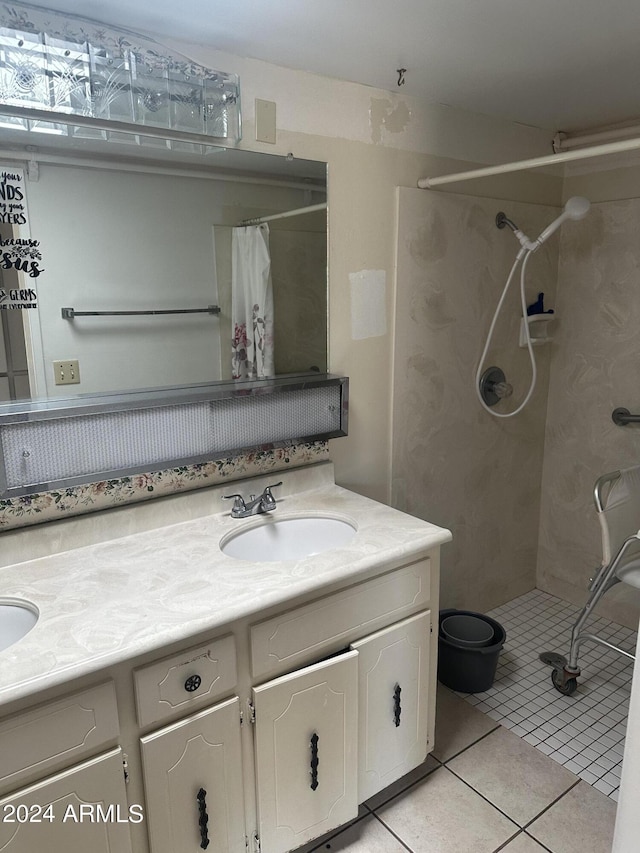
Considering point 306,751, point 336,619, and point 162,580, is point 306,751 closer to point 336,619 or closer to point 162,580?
point 336,619

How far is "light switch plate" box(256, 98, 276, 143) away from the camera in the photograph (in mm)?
1732

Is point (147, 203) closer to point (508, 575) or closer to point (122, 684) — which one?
point (122, 684)

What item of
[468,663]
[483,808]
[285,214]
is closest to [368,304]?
[285,214]

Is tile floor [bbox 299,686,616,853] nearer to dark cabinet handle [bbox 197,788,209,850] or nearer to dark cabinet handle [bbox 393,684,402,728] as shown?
dark cabinet handle [bbox 393,684,402,728]

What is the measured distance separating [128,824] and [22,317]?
111cm

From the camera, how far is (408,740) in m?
1.72

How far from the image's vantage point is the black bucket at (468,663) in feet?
7.15

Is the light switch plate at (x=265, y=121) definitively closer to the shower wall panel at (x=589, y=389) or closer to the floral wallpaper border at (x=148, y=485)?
the floral wallpaper border at (x=148, y=485)

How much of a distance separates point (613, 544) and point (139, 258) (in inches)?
68.5

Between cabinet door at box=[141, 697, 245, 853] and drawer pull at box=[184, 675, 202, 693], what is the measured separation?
7 cm

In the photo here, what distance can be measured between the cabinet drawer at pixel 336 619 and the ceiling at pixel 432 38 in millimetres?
1354

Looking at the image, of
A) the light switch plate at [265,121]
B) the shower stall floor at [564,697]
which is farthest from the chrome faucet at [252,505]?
the shower stall floor at [564,697]

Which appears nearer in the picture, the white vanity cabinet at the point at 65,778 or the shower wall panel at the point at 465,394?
the white vanity cabinet at the point at 65,778

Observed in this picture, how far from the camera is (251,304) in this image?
1828 millimetres
